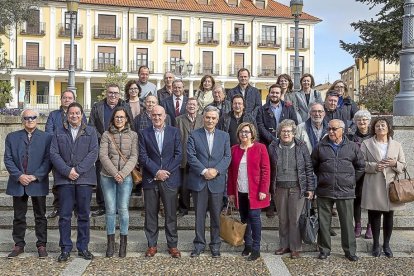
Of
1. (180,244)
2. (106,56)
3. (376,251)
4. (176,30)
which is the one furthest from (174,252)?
(176,30)

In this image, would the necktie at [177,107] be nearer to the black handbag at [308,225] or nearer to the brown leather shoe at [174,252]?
the brown leather shoe at [174,252]

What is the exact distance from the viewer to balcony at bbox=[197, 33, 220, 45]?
4944 cm

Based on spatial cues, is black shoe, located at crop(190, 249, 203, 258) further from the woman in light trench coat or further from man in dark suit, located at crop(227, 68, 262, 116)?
man in dark suit, located at crop(227, 68, 262, 116)

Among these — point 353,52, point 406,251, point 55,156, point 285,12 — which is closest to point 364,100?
point 353,52

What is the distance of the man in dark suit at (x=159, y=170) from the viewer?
6297 mm

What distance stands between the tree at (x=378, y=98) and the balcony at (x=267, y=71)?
17110 mm

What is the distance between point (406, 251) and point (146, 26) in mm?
44449

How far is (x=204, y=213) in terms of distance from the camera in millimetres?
6414

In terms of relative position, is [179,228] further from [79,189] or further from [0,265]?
[0,265]

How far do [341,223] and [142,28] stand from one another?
146 ft

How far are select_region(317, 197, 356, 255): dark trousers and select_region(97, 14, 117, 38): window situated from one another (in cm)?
4375

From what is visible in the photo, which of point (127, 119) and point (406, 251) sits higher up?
point (127, 119)

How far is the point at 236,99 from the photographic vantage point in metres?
6.91

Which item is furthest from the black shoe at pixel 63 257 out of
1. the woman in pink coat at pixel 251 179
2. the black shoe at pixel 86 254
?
the woman in pink coat at pixel 251 179
